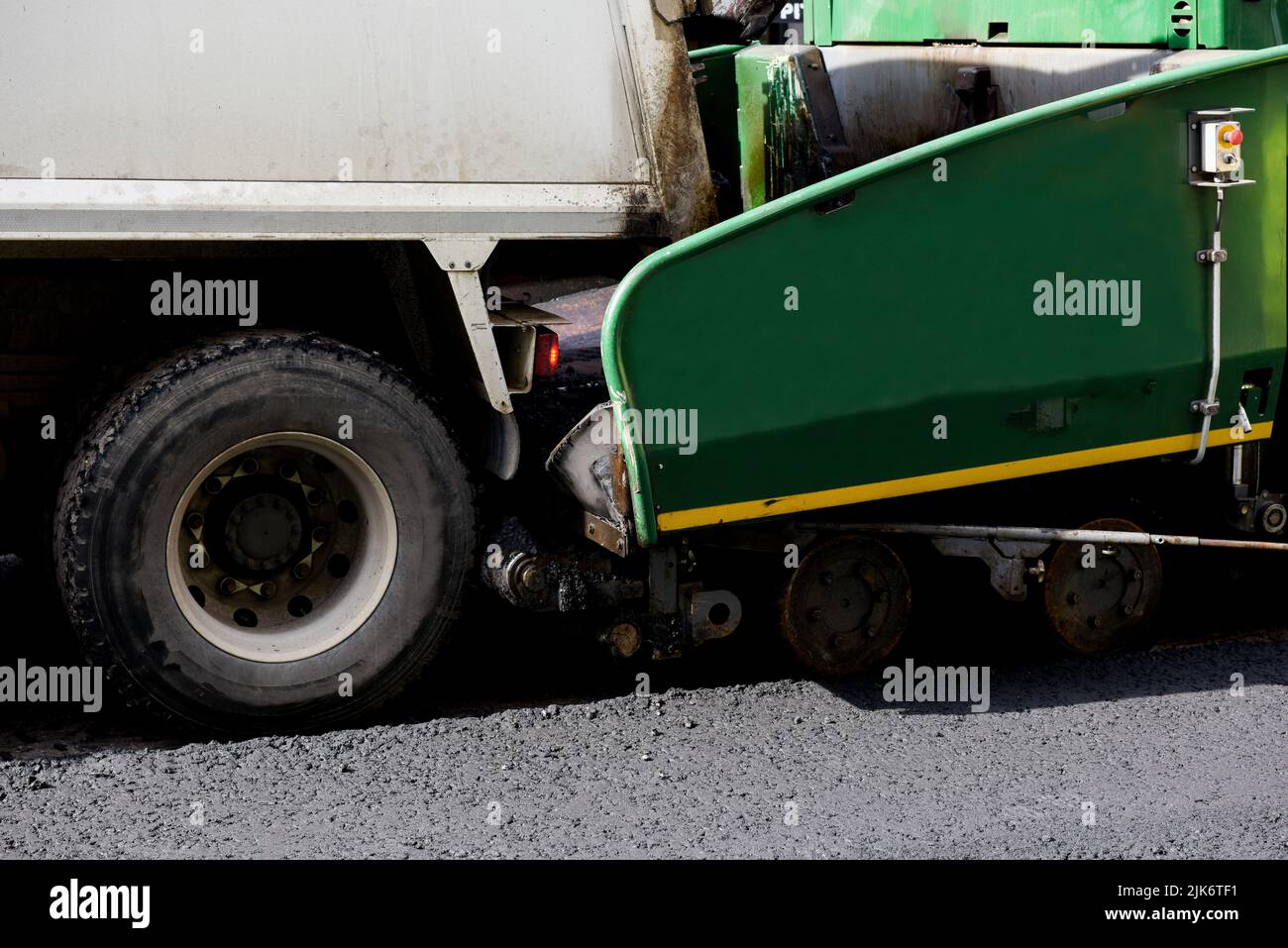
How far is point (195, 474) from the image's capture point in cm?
433

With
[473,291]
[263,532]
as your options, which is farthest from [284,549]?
[473,291]

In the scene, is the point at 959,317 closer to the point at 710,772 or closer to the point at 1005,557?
the point at 1005,557

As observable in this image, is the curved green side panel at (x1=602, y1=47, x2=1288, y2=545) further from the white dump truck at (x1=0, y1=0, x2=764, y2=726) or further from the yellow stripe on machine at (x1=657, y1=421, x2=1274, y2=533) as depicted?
the white dump truck at (x1=0, y1=0, x2=764, y2=726)

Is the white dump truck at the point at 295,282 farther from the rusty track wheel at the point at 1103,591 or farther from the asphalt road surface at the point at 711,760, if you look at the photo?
the rusty track wheel at the point at 1103,591

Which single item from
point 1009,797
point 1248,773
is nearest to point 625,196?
point 1009,797

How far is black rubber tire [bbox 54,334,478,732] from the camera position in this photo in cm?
424

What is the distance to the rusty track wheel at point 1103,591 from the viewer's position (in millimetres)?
5016

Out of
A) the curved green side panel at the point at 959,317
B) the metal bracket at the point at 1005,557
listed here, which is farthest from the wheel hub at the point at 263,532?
the metal bracket at the point at 1005,557

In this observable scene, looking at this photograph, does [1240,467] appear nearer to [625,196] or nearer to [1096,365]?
[1096,365]

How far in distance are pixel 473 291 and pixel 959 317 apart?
4.18ft

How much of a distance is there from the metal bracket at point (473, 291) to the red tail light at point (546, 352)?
138 millimetres

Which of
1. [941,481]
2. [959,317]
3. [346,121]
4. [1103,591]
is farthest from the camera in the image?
[1103,591]

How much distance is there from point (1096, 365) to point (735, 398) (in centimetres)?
106

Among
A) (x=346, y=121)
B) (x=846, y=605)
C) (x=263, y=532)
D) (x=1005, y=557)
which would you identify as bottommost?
(x=846, y=605)
